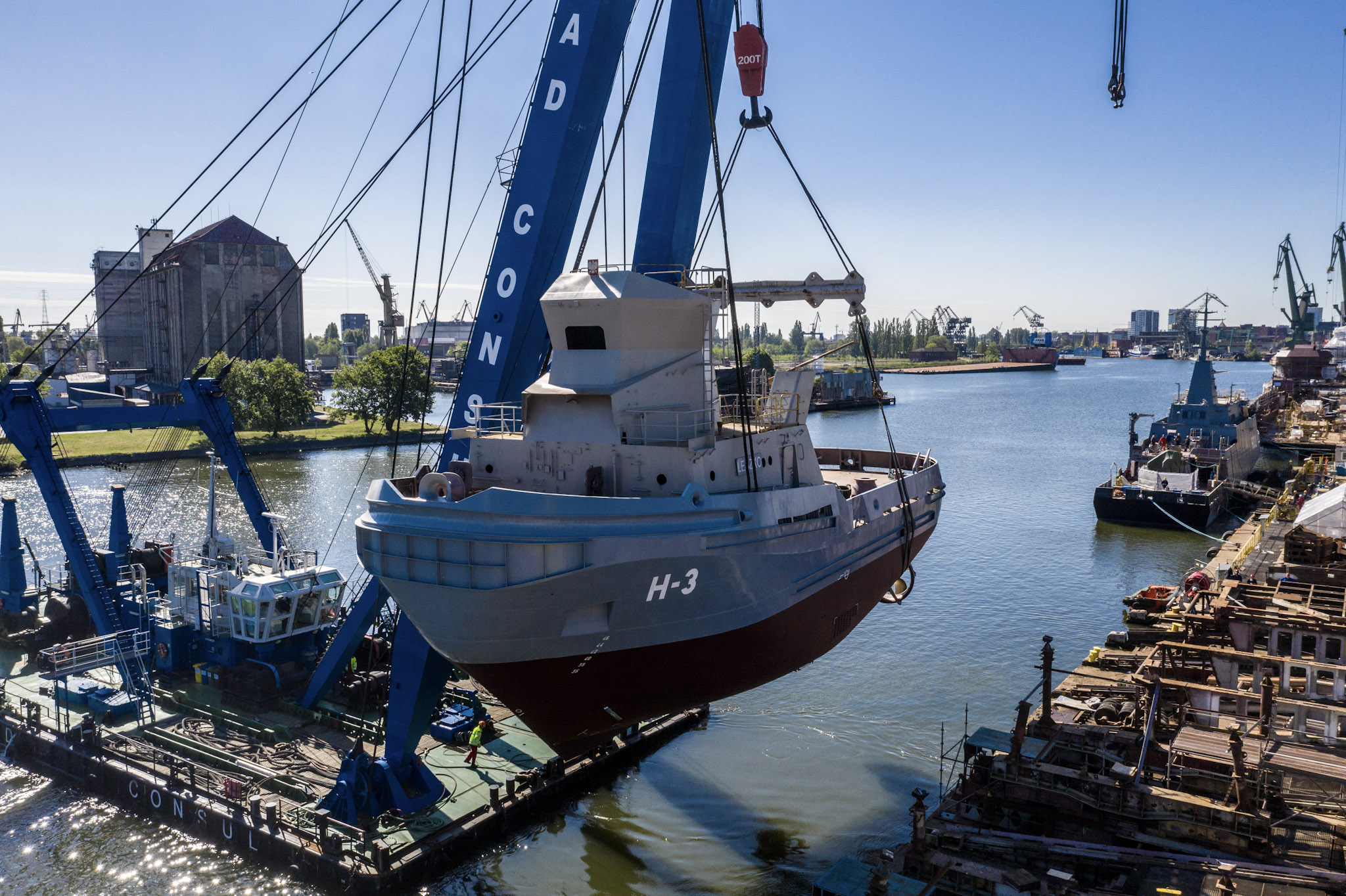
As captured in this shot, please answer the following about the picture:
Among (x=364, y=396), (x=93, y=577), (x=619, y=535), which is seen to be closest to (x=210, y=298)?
(x=364, y=396)

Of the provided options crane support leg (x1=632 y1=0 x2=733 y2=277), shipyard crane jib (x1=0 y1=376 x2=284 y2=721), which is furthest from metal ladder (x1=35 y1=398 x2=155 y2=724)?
crane support leg (x1=632 y1=0 x2=733 y2=277)

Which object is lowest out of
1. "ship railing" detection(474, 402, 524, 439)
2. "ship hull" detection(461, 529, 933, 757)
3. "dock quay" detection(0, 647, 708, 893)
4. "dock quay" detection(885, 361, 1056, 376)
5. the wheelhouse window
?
"dock quay" detection(0, 647, 708, 893)

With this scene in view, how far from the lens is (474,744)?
17.2 meters

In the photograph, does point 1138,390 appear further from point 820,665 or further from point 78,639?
point 78,639

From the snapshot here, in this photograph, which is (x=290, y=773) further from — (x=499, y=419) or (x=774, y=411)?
(x=774, y=411)

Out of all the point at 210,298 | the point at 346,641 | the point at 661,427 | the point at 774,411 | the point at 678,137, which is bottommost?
the point at 346,641

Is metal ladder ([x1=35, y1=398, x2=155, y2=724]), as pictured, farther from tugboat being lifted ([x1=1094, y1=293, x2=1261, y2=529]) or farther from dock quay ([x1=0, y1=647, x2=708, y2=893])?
tugboat being lifted ([x1=1094, y1=293, x2=1261, y2=529])

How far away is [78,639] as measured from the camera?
2198cm

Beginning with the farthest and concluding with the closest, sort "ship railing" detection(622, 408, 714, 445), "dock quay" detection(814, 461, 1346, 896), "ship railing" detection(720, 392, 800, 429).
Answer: "ship railing" detection(720, 392, 800, 429) → "ship railing" detection(622, 408, 714, 445) → "dock quay" detection(814, 461, 1346, 896)

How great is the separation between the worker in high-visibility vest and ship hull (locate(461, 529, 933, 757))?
129 inches

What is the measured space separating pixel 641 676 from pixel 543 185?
8.02 metres

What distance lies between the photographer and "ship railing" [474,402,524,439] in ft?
47.9

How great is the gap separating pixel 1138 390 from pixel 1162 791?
437ft

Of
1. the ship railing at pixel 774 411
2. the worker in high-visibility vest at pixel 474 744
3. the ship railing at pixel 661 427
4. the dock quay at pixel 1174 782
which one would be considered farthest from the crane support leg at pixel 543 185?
the dock quay at pixel 1174 782
